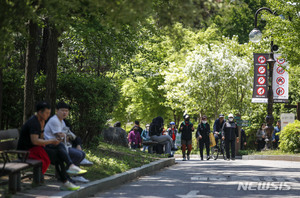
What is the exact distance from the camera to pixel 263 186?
11953mm

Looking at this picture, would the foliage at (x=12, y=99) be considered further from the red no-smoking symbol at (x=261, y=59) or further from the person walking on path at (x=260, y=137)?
the person walking on path at (x=260, y=137)

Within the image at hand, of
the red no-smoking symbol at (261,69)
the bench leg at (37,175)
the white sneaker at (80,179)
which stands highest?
the red no-smoking symbol at (261,69)

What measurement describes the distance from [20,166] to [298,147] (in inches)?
716

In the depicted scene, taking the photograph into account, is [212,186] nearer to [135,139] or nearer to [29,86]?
[29,86]

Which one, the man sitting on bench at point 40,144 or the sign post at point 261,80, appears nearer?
the man sitting on bench at point 40,144

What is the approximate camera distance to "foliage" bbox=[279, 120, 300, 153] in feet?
81.3

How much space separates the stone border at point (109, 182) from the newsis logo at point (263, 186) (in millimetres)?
2527

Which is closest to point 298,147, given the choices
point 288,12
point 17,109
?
point 288,12

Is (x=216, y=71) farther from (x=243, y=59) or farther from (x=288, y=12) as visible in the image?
(x=288, y=12)

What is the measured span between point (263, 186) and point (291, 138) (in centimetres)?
1355

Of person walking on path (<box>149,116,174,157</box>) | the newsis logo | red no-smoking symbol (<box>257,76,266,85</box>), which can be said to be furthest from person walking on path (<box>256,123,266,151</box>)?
the newsis logo

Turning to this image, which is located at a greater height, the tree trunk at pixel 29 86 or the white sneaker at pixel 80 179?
the tree trunk at pixel 29 86

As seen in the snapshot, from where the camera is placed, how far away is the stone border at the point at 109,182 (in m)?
9.46

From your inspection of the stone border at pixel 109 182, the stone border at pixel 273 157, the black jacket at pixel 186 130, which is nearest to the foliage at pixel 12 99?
the stone border at pixel 109 182
